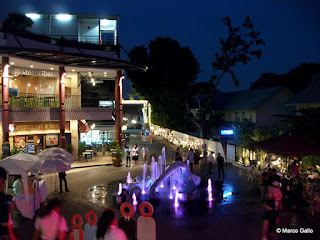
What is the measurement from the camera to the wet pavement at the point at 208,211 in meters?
10.4

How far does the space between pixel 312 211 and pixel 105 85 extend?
3333 cm

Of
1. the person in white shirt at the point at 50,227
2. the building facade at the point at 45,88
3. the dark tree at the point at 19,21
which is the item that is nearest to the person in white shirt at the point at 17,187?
the person in white shirt at the point at 50,227

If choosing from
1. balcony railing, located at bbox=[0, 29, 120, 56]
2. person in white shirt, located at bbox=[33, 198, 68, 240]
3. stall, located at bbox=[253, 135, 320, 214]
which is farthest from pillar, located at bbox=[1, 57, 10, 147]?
person in white shirt, located at bbox=[33, 198, 68, 240]

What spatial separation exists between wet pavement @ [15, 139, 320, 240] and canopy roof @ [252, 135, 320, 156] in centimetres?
226

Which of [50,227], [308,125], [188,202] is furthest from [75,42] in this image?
[50,227]

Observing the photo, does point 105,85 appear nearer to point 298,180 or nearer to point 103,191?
point 103,191

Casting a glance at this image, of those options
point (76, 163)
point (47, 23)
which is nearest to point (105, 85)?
point (47, 23)

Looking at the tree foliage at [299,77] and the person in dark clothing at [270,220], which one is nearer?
the person in dark clothing at [270,220]

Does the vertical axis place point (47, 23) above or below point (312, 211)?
above

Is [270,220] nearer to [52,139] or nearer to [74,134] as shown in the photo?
[52,139]

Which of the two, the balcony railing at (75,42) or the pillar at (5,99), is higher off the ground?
the balcony railing at (75,42)

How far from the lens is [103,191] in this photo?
16656 millimetres

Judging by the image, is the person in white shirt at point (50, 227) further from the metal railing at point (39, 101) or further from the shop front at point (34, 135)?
the metal railing at point (39, 101)

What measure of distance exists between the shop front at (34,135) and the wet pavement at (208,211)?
738 cm
